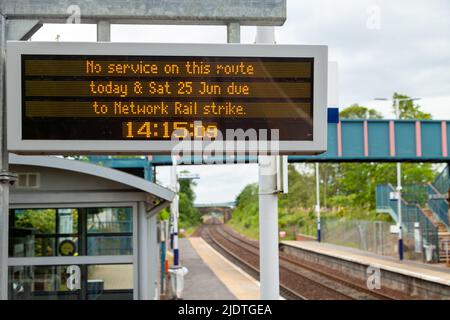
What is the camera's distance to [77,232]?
10695mm

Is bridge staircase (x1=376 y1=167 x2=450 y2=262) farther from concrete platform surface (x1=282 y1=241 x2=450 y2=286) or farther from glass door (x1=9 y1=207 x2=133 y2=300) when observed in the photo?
glass door (x1=9 y1=207 x2=133 y2=300)

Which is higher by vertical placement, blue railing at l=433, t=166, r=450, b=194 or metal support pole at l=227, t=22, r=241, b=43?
metal support pole at l=227, t=22, r=241, b=43

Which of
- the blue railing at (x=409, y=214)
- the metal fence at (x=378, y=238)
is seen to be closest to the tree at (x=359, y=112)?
the metal fence at (x=378, y=238)

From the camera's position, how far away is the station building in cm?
1034

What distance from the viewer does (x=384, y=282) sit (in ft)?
76.2

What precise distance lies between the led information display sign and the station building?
5.18 meters

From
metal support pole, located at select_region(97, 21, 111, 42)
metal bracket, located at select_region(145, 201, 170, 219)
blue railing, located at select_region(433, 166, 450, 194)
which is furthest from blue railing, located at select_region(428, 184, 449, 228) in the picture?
metal support pole, located at select_region(97, 21, 111, 42)

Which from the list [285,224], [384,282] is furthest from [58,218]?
[285,224]

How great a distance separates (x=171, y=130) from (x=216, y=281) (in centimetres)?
2040

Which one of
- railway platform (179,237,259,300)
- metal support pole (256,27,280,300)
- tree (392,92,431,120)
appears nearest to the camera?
metal support pole (256,27,280,300)

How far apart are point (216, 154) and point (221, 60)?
30.6 inches

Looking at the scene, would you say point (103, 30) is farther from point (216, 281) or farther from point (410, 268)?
point (410, 268)

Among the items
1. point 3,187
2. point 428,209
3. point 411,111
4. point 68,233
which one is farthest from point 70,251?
point 411,111
